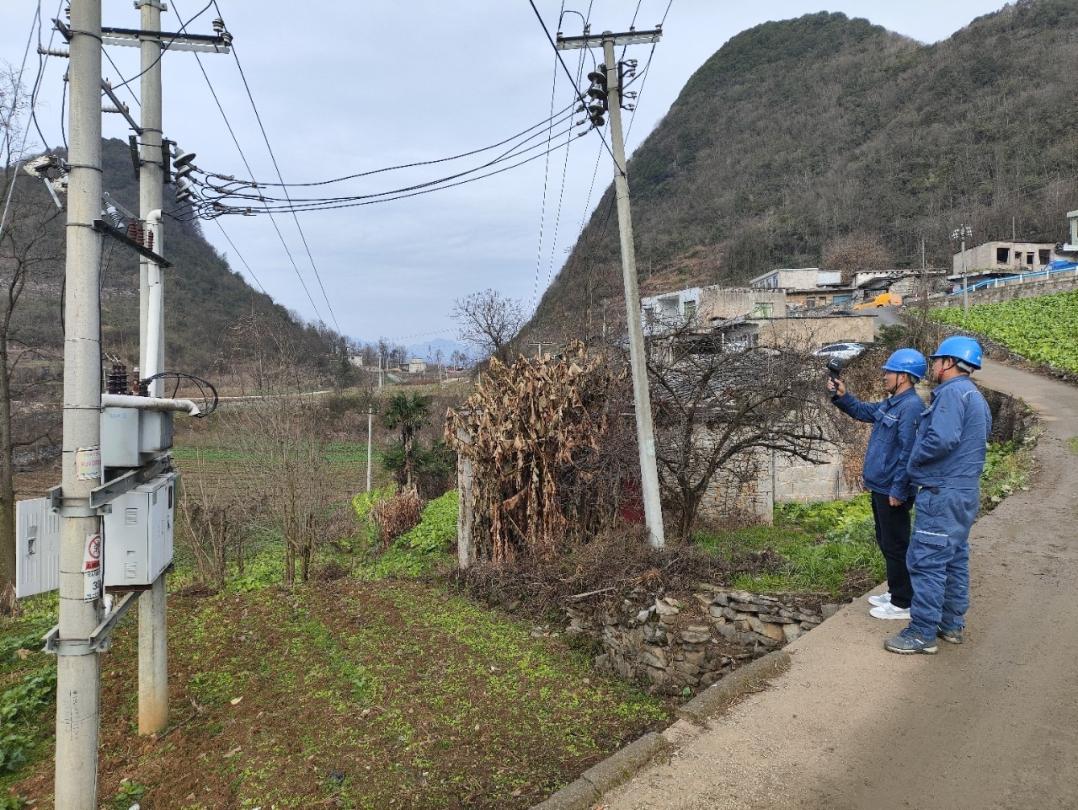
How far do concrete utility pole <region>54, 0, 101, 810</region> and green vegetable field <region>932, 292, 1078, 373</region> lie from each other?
24.7 metres

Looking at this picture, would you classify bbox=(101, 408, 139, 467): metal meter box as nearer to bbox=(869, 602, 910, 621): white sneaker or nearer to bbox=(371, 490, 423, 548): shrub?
bbox=(869, 602, 910, 621): white sneaker

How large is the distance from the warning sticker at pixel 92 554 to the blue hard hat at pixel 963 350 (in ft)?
17.2

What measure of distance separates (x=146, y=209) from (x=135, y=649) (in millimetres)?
4414

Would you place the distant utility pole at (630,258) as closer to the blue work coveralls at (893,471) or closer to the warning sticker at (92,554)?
the blue work coveralls at (893,471)

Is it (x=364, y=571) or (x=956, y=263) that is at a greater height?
(x=956, y=263)

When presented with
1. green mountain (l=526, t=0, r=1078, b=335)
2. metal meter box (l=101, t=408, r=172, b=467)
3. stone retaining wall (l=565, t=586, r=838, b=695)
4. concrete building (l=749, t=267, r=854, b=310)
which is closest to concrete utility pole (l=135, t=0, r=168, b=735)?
metal meter box (l=101, t=408, r=172, b=467)

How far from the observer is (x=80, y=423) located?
10.8 feet

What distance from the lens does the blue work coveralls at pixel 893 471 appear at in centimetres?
450

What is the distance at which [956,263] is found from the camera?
52562 millimetres

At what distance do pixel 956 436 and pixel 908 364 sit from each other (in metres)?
0.96

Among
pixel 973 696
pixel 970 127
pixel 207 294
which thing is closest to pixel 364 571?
pixel 973 696

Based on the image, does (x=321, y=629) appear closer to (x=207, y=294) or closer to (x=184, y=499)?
(x=184, y=499)

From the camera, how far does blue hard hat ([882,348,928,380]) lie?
181 inches

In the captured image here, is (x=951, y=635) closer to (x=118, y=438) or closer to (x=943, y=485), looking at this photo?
(x=943, y=485)
